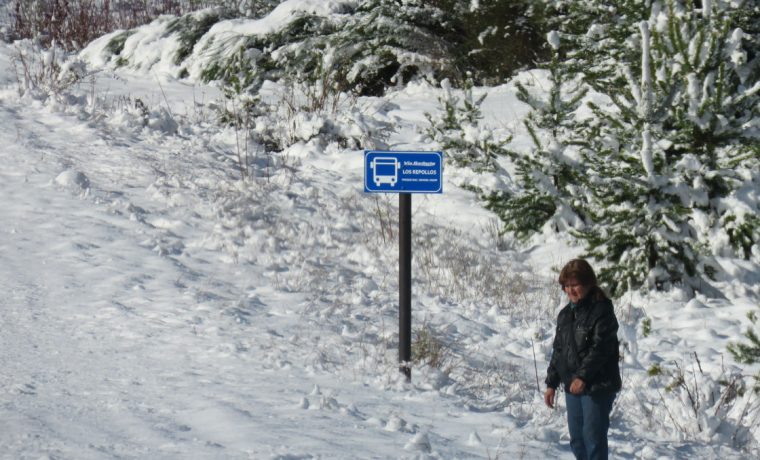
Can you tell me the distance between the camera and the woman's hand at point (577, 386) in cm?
462

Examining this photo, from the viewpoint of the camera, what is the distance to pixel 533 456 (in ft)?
16.6

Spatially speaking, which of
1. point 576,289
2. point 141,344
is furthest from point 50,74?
point 576,289

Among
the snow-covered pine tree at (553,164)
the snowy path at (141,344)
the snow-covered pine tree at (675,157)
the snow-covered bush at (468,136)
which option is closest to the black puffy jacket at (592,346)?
the snowy path at (141,344)

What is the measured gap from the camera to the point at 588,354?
15.2 ft

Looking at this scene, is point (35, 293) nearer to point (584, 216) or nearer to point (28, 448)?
point (28, 448)

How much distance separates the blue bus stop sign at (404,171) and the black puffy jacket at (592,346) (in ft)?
4.30

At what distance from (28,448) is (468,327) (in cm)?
398

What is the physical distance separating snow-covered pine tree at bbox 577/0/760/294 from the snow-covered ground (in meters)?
0.38

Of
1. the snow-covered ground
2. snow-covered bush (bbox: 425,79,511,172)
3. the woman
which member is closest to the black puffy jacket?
the woman

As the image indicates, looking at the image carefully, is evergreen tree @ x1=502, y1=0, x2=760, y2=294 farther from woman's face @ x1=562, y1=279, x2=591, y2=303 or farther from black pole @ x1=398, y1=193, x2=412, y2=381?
woman's face @ x1=562, y1=279, x2=591, y2=303

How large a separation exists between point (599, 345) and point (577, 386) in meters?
0.24

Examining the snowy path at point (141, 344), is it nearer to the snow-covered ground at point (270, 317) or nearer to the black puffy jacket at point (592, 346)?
the snow-covered ground at point (270, 317)

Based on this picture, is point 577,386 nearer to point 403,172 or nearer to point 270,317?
point 403,172

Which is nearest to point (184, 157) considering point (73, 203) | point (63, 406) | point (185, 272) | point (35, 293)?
point (73, 203)
